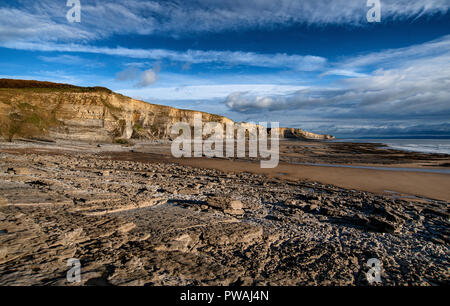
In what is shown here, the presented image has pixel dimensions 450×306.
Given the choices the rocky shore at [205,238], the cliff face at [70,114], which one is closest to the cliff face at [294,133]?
the cliff face at [70,114]

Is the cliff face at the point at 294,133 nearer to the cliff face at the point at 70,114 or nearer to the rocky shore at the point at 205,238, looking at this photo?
the cliff face at the point at 70,114

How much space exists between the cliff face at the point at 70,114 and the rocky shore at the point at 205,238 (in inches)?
917

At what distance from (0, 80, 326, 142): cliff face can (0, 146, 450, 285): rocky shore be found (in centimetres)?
2330

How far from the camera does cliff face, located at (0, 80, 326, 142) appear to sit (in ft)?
83.9

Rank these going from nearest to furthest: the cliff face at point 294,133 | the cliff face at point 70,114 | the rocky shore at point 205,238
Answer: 1. the rocky shore at point 205,238
2. the cliff face at point 70,114
3. the cliff face at point 294,133

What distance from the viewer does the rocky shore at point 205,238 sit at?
325 cm

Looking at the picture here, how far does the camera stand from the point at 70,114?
31641 millimetres

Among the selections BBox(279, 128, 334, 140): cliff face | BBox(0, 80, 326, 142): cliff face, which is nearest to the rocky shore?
BBox(0, 80, 326, 142): cliff face

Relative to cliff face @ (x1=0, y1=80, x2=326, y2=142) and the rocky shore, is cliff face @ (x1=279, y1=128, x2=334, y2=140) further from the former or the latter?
the rocky shore

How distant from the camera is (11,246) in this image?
346 cm

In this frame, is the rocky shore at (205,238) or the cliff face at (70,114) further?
the cliff face at (70,114)

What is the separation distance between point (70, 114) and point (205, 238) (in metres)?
34.8
